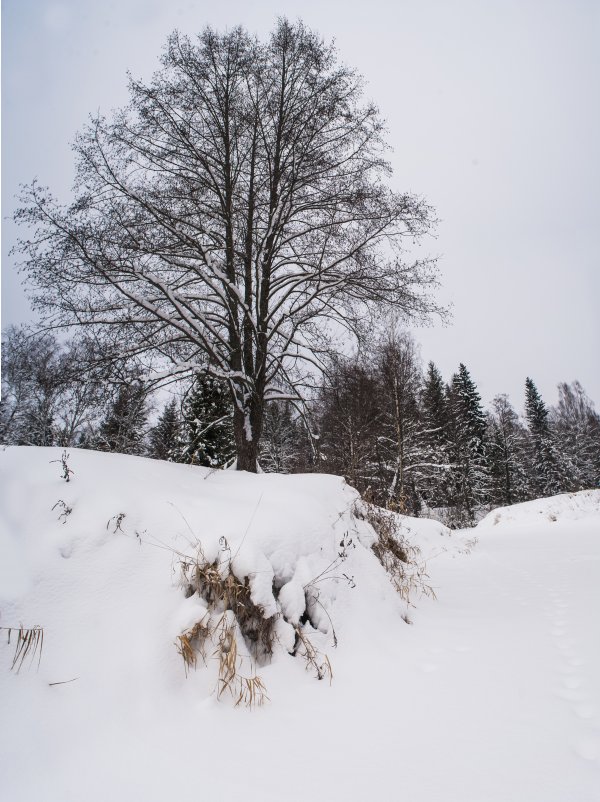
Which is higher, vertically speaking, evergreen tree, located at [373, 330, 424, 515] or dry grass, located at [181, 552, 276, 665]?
evergreen tree, located at [373, 330, 424, 515]

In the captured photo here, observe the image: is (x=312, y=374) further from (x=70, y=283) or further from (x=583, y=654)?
(x=583, y=654)

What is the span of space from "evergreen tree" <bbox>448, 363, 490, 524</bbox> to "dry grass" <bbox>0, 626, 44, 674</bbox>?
17800 millimetres

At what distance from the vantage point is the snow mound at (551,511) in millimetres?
10406

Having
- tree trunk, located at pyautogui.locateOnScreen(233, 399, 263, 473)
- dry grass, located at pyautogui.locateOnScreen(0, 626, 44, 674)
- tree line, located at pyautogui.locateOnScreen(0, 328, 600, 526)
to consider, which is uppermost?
tree line, located at pyautogui.locateOnScreen(0, 328, 600, 526)

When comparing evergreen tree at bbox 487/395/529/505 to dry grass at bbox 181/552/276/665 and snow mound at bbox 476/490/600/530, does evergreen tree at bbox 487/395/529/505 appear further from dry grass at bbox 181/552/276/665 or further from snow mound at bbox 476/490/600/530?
dry grass at bbox 181/552/276/665

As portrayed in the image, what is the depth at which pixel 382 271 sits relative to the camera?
5352mm

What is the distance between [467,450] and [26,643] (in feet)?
77.5

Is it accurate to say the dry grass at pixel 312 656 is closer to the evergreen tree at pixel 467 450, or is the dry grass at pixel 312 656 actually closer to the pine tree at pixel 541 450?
the evergreen tree at pixel 467 450

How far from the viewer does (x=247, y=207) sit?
6141 mm

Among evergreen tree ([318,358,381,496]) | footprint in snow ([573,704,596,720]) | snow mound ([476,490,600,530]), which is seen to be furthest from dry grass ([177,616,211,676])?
snow mound ([476,490,600,530])

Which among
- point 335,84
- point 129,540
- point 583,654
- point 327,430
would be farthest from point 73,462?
point 327,430

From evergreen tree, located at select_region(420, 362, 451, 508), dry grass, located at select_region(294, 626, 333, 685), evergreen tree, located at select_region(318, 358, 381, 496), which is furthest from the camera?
evergreen tree, located at select_region(420, 362, 451, 508)

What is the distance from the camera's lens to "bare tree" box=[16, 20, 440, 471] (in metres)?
5.00

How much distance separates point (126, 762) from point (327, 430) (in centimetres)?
1214
